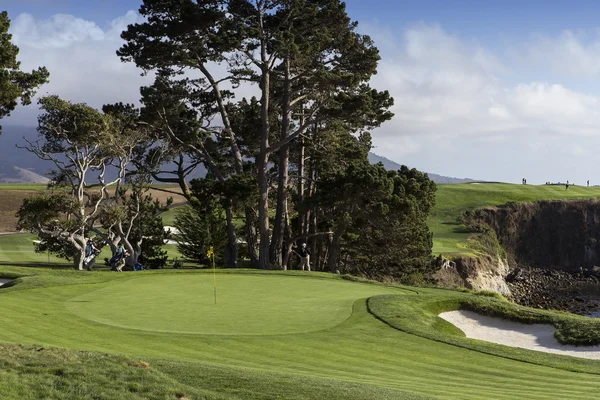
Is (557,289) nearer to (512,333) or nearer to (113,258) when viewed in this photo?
(113,258)

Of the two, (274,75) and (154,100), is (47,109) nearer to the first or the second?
(154,100)

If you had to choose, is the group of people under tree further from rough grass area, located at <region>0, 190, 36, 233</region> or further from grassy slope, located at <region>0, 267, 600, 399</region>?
rough grass area, located at <region>0, 190, 36, 233</region>

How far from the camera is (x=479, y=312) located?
2070 centimetres

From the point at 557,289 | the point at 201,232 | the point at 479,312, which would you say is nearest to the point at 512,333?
the point at 479,312

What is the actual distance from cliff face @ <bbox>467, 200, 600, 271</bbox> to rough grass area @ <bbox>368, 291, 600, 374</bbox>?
52638mm

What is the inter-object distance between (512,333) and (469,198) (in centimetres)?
6370

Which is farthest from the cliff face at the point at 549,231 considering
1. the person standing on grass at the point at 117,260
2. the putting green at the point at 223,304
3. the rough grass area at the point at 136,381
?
the rough grass area at the point at 136,381

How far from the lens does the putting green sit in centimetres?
1551

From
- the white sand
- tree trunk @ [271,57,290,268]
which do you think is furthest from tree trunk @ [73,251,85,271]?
the white sand

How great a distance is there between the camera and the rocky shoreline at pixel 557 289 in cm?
5031

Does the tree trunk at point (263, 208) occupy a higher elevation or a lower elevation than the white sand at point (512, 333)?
higher

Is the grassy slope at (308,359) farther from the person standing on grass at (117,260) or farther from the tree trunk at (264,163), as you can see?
the tree trunk at (264,163)

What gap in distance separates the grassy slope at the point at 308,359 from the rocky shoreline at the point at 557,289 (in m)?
36.8

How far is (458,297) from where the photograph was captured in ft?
70.0
